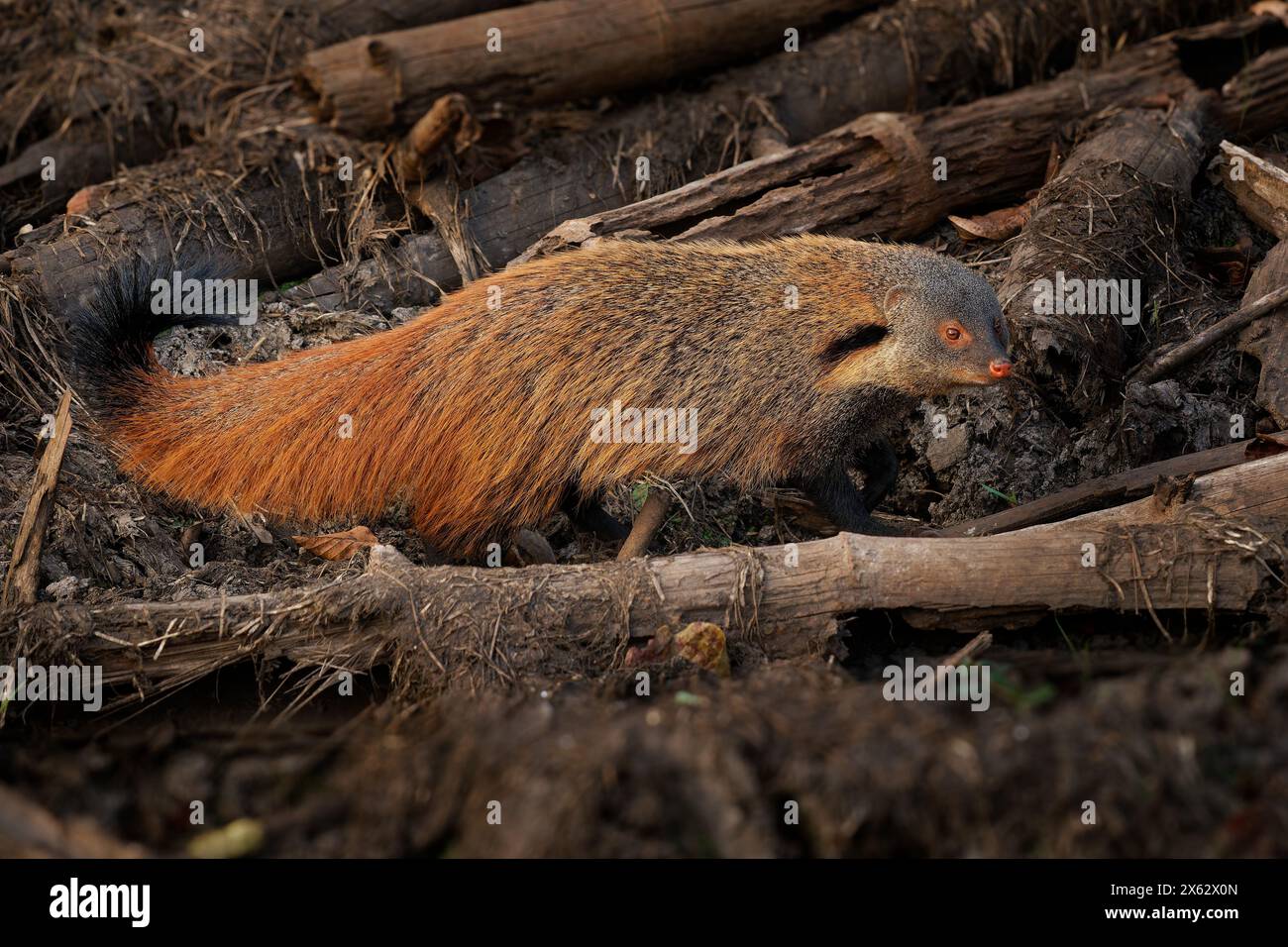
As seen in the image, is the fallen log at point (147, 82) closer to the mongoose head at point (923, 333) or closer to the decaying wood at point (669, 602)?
the mongoose head at point (923, 333)

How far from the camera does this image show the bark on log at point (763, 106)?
7.13 meters

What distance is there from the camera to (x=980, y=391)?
20.4 feet

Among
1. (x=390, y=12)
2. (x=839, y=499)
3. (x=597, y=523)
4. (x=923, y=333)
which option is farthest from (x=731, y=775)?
(x=390, y=12)

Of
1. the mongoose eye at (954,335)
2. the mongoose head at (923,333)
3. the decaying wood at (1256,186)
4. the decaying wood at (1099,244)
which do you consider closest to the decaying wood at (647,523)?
the mongoose head at (923,333)

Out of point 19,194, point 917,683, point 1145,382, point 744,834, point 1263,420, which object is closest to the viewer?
point 744,834

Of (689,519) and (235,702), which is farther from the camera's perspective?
(689,519)

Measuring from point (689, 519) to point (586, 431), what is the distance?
95 cm

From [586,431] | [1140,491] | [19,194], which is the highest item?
[19,194]

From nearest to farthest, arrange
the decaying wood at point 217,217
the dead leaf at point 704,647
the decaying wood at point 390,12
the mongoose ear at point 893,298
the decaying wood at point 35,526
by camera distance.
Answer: the dead leaf at point 704,647, the decaying wood at point 35,526, the mongoose ear at point 893,298, the decaying wood at point 217,217, the decaying wood at point 390,12

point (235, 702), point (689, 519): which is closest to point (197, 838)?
point (235, 702)

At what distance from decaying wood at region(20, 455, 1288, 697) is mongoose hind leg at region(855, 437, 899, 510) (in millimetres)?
→ 1351

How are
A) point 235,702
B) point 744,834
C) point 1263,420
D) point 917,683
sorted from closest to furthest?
point 744,834
point 917,683
point 235,702
point 1263,420

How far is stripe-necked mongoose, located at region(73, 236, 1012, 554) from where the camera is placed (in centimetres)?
531
